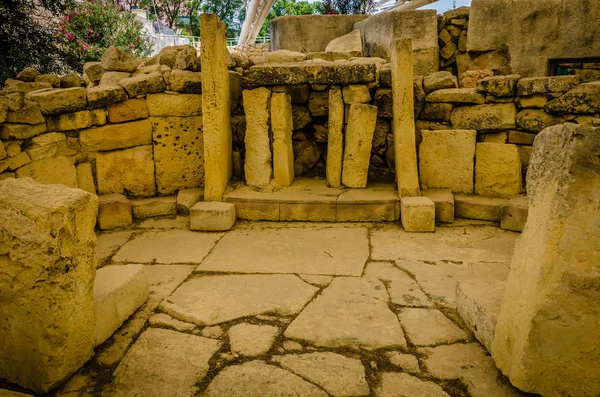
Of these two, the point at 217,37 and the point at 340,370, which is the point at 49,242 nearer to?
the point at 340,370

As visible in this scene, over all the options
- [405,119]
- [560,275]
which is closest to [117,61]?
[405,119]

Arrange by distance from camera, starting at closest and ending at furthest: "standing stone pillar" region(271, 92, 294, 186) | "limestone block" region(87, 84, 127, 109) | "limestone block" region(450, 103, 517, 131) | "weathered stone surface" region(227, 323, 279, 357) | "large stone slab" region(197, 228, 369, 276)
→ "weathered stone surface" region(227, 323, 279, 357)
"large stone slab" region(197, 228, 369, 276)
"limestone block" region(87, 84, 127, 109)
"limestone block" region(450, 103, 517, 131)
"standing stone pillar" region(271, 92, 294, 186)

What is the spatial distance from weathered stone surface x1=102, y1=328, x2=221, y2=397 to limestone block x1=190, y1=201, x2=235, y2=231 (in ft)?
4.92

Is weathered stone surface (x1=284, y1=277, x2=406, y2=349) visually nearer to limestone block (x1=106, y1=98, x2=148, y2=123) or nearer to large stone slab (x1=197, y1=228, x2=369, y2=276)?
large stone slab (x1=197, y1=228, x2=369, y2=276)

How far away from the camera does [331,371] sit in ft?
5.90

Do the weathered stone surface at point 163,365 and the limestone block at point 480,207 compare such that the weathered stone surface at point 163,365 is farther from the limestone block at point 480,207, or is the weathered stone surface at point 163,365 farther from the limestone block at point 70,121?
the limestone block at point 480,207

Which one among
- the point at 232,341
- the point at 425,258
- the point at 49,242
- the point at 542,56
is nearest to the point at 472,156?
the point at 425,258

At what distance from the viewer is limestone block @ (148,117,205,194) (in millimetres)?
4043

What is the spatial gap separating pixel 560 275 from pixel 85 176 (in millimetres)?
3750

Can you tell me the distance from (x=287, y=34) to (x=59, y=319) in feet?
18.4

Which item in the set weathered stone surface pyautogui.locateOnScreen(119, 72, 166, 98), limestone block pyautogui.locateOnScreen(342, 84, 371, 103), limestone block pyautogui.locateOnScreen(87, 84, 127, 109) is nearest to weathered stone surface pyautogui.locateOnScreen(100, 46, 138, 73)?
weathered stone surface pyautogui.locateOnScreen(119, 72, 166, 98)

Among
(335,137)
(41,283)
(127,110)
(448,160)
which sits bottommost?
→ (41,283)

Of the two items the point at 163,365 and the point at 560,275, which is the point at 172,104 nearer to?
the point at 163,365

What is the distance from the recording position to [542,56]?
15.4ft
